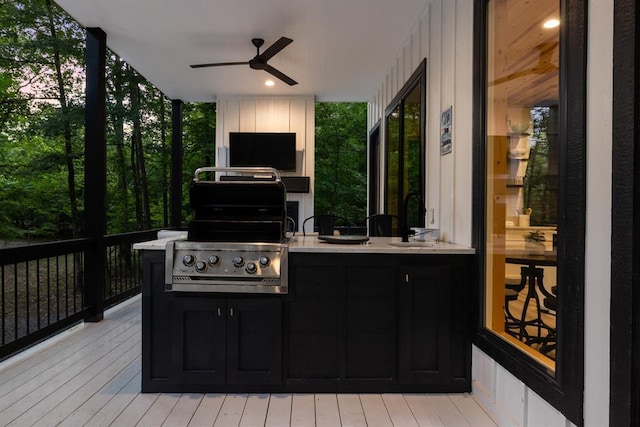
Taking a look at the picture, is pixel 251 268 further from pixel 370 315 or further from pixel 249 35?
pixel 249 35

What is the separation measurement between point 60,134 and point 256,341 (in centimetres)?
576

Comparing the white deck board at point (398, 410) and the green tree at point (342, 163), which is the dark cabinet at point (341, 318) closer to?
the white deck board at point (398, 410)

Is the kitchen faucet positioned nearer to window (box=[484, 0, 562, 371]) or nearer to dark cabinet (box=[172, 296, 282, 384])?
window (box=[484, 0, 562, 371])

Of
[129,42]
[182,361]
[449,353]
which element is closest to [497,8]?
[449,353]

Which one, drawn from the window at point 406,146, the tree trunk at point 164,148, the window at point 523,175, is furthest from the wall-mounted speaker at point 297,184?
the window at point 523,175

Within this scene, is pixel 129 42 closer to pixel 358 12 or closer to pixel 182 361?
pixel 358 12

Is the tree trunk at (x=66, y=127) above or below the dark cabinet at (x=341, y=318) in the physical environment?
above

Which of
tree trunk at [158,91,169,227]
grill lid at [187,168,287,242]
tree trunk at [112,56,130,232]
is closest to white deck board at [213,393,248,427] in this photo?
grill lid at [187,168,287,242]

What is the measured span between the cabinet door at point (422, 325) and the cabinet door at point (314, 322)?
41cm

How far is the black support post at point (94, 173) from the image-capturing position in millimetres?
3875

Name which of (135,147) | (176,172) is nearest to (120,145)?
(135,147)

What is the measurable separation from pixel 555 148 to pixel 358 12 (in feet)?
8.39

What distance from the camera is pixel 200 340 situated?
93.7 inches

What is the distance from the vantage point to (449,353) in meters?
2.42
